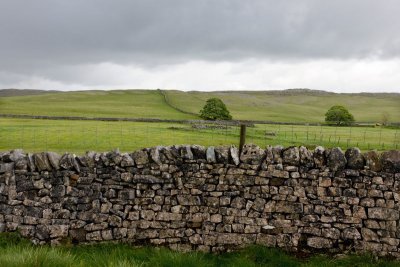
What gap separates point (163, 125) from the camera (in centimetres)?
3928

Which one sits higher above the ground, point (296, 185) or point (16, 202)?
point (296, 185)

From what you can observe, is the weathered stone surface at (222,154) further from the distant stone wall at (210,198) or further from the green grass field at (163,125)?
the green grass field at (163,125)

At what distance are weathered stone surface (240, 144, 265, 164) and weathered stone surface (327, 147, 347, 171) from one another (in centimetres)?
133

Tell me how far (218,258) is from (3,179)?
5.07 metres

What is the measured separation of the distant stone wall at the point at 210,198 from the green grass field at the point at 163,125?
7867 mm

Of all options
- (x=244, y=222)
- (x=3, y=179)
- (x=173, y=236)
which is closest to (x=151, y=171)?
(x=173, y=236)

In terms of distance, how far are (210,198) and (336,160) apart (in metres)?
2.66

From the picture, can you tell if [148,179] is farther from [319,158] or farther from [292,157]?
[319,158]

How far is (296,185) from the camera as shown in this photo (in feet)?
28.4

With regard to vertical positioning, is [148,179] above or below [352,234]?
above

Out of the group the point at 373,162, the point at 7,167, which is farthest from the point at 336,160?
the point at 7,167

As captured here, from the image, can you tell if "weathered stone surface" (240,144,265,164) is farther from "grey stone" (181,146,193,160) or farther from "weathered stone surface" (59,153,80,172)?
"weathered stone surface" (59,153,80,172)

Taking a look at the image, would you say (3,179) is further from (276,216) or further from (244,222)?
(276,216)

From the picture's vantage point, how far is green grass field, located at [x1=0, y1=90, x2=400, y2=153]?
2119 centimetres
